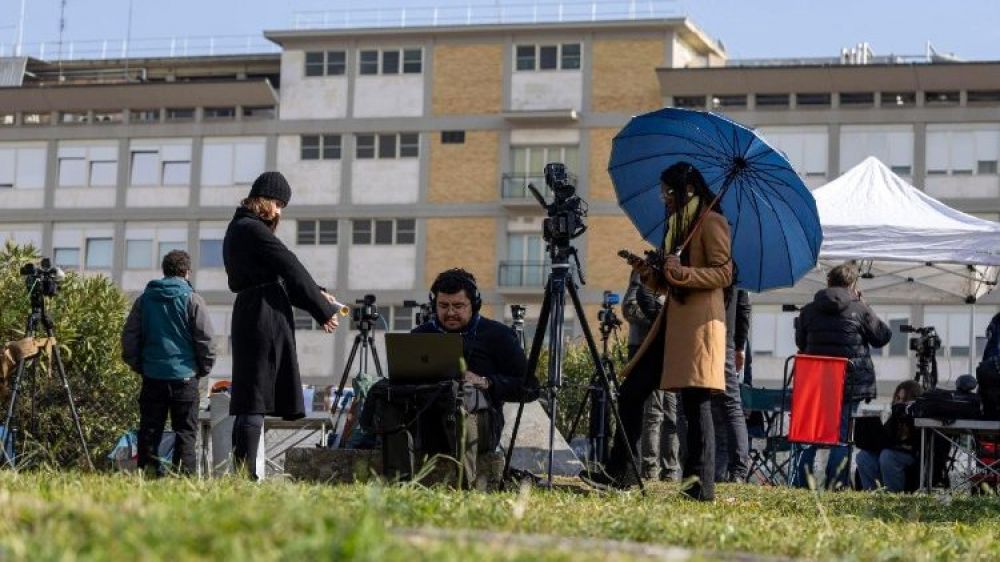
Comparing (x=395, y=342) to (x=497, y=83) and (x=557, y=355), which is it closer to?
(x=557, y=355)

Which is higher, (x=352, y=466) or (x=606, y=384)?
(x=606, y=384)

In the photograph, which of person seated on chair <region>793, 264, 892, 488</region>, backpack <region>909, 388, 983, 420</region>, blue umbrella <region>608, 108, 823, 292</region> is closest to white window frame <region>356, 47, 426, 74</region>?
person seated on chair <region>793, 264, 892, 488</region>

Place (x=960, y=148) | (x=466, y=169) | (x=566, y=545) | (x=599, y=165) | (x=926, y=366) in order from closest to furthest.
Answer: (x=566, y=545), (x=926, y=366), (x=960, y=148), (x=599, y=165), (x=466, y=169)

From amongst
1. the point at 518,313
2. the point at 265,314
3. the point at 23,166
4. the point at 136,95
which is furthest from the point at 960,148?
the point at 265,314

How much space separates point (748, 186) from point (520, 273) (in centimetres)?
5350

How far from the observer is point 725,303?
1005cm

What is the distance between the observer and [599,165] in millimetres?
62688

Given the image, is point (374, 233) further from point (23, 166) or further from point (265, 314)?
point (265, 314)

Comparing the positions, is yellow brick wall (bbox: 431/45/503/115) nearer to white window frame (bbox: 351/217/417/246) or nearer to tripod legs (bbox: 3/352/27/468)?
white window frame (bbox: 351/217/417/246)

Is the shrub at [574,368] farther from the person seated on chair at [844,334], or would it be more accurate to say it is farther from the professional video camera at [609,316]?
the person seated on chair at [844,334]

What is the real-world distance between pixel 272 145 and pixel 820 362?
5348 cm

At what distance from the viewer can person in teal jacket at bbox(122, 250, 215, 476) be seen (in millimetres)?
11836

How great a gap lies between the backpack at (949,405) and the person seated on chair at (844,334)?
133 cm

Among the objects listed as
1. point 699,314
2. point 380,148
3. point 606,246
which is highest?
point 380,148
